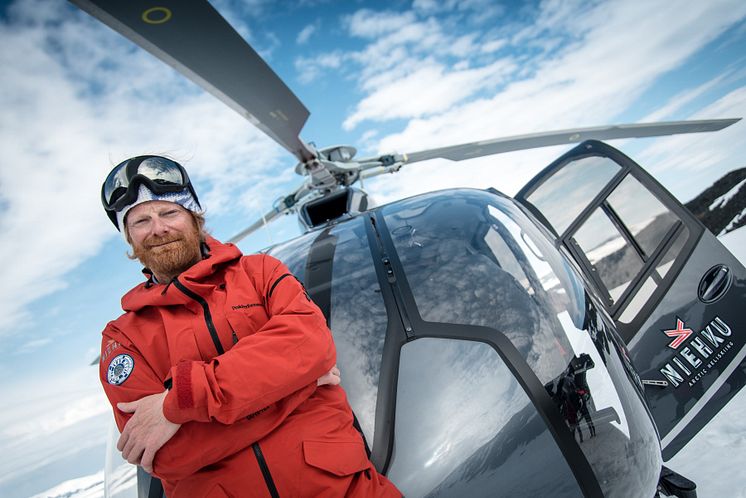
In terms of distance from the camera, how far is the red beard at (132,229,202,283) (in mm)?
1780

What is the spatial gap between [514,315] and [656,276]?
1.84 metres

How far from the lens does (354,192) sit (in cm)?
393

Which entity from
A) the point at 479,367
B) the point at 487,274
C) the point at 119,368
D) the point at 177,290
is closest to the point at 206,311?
the point at 177,290

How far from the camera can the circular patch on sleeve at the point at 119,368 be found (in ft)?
4.87

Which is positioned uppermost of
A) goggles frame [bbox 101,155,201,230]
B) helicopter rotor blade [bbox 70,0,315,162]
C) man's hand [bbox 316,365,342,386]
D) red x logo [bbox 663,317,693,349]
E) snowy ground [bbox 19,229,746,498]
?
helicopter rotor blade [bbox 70,0,315,162]

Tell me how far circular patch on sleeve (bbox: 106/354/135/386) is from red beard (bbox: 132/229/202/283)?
1.32 ft

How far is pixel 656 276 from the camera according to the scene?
2.98 metres

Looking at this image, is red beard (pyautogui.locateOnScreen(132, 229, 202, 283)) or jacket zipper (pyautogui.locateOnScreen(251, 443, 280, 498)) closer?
jacket zipper (pyautogui.locateOnScreen(251, 443, 280, 498))

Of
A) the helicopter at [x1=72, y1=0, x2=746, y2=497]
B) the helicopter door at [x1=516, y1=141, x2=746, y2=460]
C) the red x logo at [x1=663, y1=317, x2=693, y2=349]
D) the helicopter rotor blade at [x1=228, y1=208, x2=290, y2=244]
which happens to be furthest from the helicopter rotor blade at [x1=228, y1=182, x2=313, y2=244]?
the red x logo at [x1=663, y1=317, x2=693, y2=349]

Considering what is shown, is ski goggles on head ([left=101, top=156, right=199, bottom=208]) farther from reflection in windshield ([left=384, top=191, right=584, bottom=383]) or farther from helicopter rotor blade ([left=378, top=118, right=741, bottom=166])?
helicopter rotor blade ([left=378, top=118, right=741, bottom=166])

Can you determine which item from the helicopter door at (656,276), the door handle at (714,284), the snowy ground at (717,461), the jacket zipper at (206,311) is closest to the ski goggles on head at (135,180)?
the jacket zipper at (206,311)

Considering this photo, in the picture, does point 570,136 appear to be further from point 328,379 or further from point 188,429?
point 188,429

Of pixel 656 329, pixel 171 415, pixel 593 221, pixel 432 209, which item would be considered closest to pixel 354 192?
pixel 432 209

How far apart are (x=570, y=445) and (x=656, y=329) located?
173 cm
